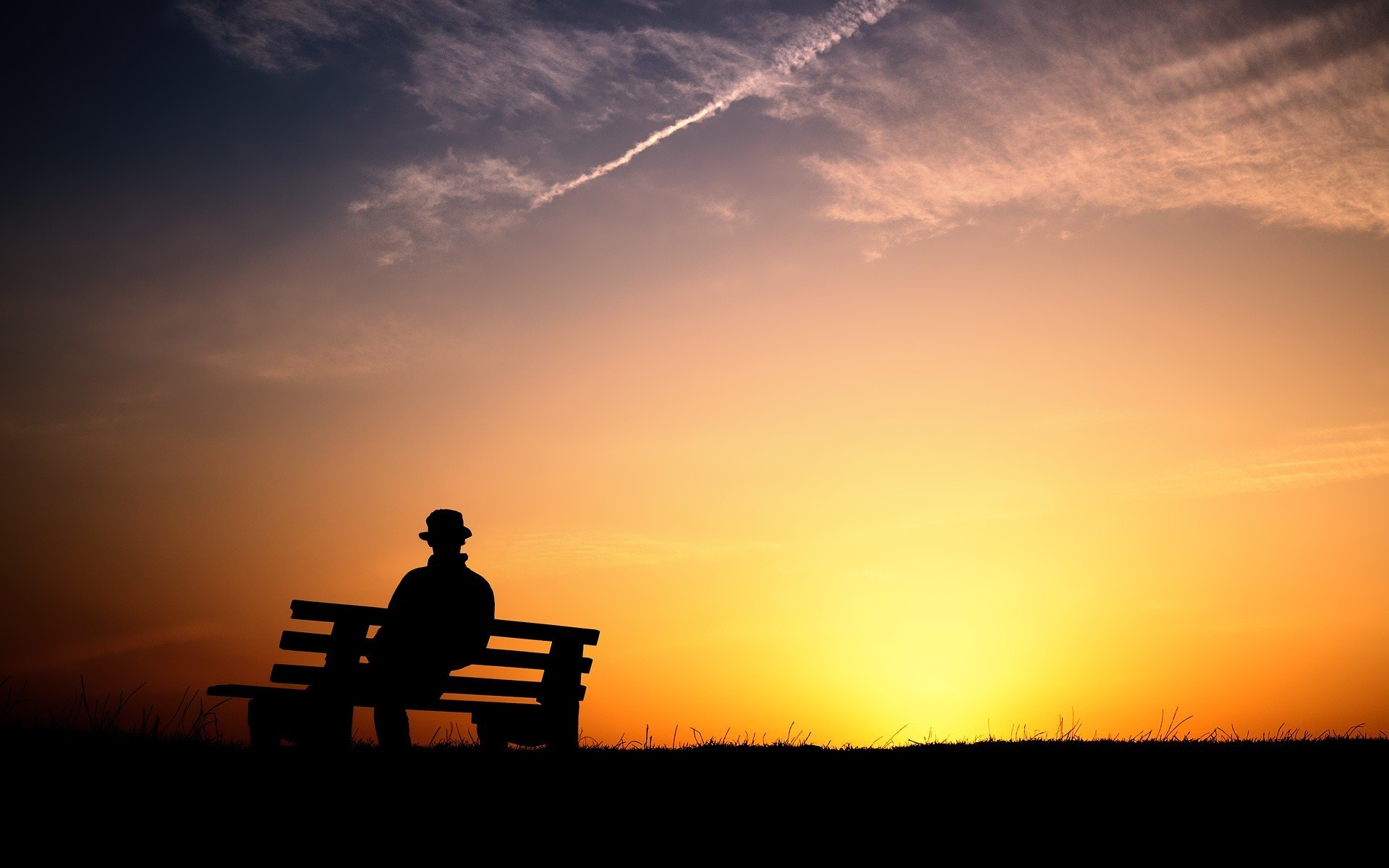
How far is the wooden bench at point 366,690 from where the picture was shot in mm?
8867

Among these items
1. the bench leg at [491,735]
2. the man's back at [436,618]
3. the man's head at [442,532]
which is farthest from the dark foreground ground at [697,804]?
the man's head at [442,532]

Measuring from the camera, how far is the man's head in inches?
378

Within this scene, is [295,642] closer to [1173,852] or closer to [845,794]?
[845,794]

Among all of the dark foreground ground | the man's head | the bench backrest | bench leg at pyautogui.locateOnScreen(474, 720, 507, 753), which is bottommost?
the dark foreground ground

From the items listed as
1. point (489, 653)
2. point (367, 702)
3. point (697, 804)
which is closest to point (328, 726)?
point (367, 702)

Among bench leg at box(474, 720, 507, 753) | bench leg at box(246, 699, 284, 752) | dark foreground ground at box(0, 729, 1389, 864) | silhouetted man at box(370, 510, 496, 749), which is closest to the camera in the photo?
dark foreground ground at box(0, 729, 1389, 864)

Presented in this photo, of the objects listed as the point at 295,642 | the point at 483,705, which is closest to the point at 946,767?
the point at 483,705

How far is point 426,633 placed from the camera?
9352mm

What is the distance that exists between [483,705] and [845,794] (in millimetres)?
3961

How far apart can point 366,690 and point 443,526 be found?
1618 mm

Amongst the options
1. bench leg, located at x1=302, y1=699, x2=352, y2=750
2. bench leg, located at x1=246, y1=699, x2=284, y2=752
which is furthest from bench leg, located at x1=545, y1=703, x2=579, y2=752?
bench leg, located at x1=246, y1=699, x2=284, y2=752

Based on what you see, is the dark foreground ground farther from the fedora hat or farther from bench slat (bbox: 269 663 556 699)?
the fedora hat

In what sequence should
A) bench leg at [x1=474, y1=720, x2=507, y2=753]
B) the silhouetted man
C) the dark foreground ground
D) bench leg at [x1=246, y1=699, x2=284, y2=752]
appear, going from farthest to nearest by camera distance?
bench leg at [x1=474, y1=720, x2=507, y2=753] < the silhouetted man < bench leg at [x1=246, y1=699, x2=284, y2=752] < the dark foreground ground

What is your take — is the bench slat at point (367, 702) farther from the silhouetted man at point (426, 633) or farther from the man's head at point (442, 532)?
the man's head at point (442, 532)
